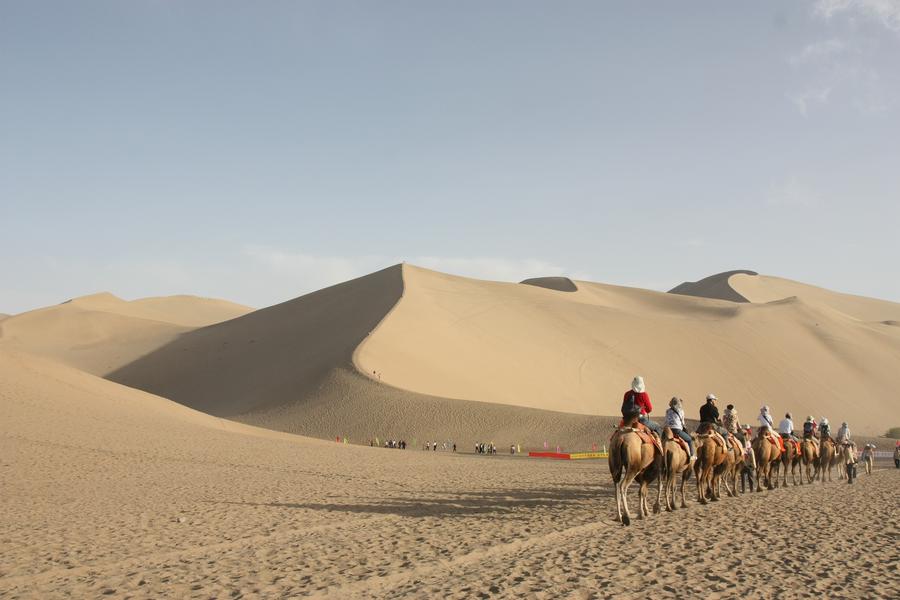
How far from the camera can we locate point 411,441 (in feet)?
145

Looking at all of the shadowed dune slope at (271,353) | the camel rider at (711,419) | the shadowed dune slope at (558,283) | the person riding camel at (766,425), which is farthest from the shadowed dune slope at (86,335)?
the camel rider at (711,419)

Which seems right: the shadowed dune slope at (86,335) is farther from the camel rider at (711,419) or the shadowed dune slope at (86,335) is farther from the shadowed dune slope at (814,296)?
the shadowed dune slope at (814,296)

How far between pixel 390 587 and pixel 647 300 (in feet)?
301

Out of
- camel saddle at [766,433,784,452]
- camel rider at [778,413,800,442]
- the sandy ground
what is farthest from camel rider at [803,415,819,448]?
camel saddle at [766,433,784,452]

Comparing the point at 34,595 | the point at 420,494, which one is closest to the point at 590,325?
the point at 420,494

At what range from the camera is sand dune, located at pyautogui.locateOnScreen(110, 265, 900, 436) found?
51.9 meters

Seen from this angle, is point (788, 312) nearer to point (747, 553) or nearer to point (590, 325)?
point (590, 325)

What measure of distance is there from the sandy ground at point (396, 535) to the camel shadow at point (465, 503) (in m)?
0.06

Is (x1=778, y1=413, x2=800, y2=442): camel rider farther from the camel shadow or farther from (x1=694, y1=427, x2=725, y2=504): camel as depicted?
(x1=694, y1=427, x2=725, y2=504): camel

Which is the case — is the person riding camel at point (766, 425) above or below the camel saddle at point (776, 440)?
above

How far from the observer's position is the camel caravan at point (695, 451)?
12.7 meters

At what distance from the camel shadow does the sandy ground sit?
0.06 m

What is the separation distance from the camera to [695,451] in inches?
596

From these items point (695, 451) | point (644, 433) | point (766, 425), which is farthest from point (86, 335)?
point (644, 433)
